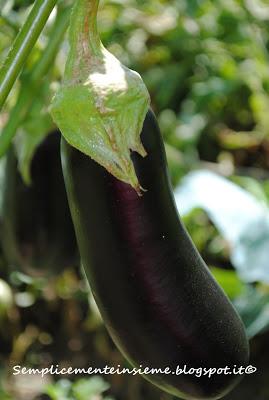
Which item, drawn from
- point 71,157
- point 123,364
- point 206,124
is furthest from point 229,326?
point 206,124

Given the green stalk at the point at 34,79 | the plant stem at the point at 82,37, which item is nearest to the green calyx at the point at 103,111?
the plant stem at the point at 82,37

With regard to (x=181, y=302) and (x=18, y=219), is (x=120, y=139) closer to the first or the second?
(x=181, y=302)

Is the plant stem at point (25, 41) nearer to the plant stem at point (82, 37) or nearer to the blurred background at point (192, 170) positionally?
the plant stem at point (82, 37)

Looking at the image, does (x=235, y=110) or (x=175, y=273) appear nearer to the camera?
(x=175, y=273)

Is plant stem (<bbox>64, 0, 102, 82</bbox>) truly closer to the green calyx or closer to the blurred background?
the green calyx

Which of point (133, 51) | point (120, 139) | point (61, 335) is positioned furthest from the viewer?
point (133, 51)

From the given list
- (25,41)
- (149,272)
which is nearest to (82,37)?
(25,41)
